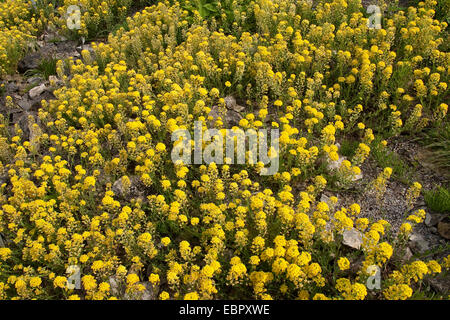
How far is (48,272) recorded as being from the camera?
4547 millimetres

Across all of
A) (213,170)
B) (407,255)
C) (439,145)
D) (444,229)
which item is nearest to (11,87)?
(213,170)

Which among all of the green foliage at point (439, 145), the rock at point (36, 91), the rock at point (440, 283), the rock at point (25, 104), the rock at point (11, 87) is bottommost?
the rock at point (440, 283)

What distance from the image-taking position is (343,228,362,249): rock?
464 cm

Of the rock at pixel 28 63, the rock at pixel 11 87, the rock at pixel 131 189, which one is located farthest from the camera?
the rock at pixel 28 63

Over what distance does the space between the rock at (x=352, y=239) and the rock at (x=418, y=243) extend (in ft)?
2.52

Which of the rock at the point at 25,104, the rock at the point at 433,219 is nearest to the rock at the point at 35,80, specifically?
the rock at the point at 25,104

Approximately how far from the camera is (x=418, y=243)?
189 inches

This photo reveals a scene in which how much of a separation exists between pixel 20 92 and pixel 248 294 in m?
7.79

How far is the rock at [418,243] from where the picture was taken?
15.5ft

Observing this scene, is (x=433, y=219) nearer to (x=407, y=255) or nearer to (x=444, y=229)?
(x=444, y=229)

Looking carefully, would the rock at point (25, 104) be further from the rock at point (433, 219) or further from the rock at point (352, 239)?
the rock at point (433, 219)

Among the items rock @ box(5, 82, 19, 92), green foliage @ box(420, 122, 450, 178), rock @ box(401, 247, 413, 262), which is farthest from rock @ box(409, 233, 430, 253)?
rock @ box(5, 82, 19, 92)

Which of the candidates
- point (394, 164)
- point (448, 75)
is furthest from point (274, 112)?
point (448, 75)
